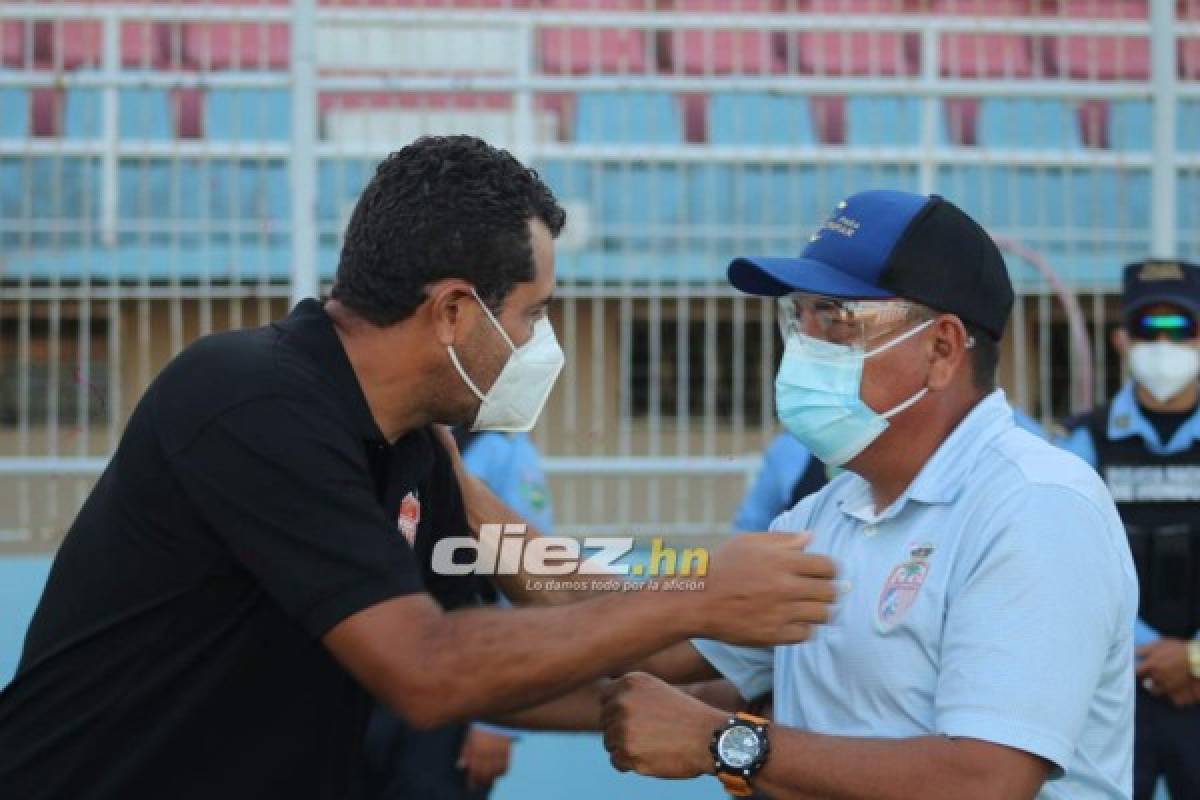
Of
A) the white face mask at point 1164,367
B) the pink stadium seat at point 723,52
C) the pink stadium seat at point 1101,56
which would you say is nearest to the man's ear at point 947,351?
the white face mask at point 1164,367

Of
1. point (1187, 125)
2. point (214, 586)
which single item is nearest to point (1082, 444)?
point (1187, 125)

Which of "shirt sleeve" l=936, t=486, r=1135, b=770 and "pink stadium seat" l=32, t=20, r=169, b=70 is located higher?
"pink stadium seat" l=32, t=20, r=169, b=70

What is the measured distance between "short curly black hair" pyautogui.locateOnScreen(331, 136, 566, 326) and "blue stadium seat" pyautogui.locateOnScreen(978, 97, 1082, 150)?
318 cm

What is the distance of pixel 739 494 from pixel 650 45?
156 cm

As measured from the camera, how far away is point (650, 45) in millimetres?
5426

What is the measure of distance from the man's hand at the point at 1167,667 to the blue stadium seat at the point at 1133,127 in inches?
67.2

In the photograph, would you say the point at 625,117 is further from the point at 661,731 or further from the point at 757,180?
the point at 661,731

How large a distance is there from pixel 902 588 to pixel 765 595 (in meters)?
0.28

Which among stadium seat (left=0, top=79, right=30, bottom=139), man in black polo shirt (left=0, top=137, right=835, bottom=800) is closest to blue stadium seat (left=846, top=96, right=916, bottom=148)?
stadium seat (left=0, top=79, right=30, bottom=139)

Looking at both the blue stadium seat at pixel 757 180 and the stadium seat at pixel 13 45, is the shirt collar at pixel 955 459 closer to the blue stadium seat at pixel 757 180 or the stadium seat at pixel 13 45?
the blue stadium seat at pixel 757 180

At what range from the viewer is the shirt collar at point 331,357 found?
231 centimetres

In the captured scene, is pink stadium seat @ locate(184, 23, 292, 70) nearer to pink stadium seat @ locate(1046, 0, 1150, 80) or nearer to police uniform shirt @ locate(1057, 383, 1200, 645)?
pink stadium seat @ locate(1046, 0, 1150, 80)

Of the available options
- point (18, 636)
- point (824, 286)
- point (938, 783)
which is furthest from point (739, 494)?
point (938, 783)

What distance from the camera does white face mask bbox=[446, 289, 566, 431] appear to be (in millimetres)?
2508
